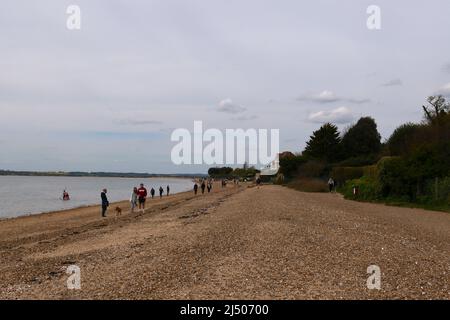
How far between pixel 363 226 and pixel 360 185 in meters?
19.9

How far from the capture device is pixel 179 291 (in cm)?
851

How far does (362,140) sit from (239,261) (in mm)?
60061

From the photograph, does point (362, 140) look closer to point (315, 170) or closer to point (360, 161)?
point (360, 161)

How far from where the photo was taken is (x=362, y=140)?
2682 inches

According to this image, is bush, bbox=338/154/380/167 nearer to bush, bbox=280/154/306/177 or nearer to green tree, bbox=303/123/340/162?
green tree, bbox=303/123/340/162

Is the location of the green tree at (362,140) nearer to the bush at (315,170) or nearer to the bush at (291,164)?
the bush at (315,170)

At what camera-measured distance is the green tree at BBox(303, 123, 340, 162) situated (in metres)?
69.4

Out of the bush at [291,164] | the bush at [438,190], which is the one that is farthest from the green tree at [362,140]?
the bush at [438,190]

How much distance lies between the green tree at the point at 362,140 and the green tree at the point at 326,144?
132 centimetres

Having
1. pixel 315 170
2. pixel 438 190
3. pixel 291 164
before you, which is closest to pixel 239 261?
pixel 438 190

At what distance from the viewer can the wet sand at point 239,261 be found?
8664mm

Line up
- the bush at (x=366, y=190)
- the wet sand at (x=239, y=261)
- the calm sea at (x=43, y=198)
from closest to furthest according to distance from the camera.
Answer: the wet sand at (x=239, y=261) < the bush at (x=366, y=190) < the calm sea at (x=43, y=198)

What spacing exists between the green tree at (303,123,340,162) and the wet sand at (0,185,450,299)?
51.3 metres
